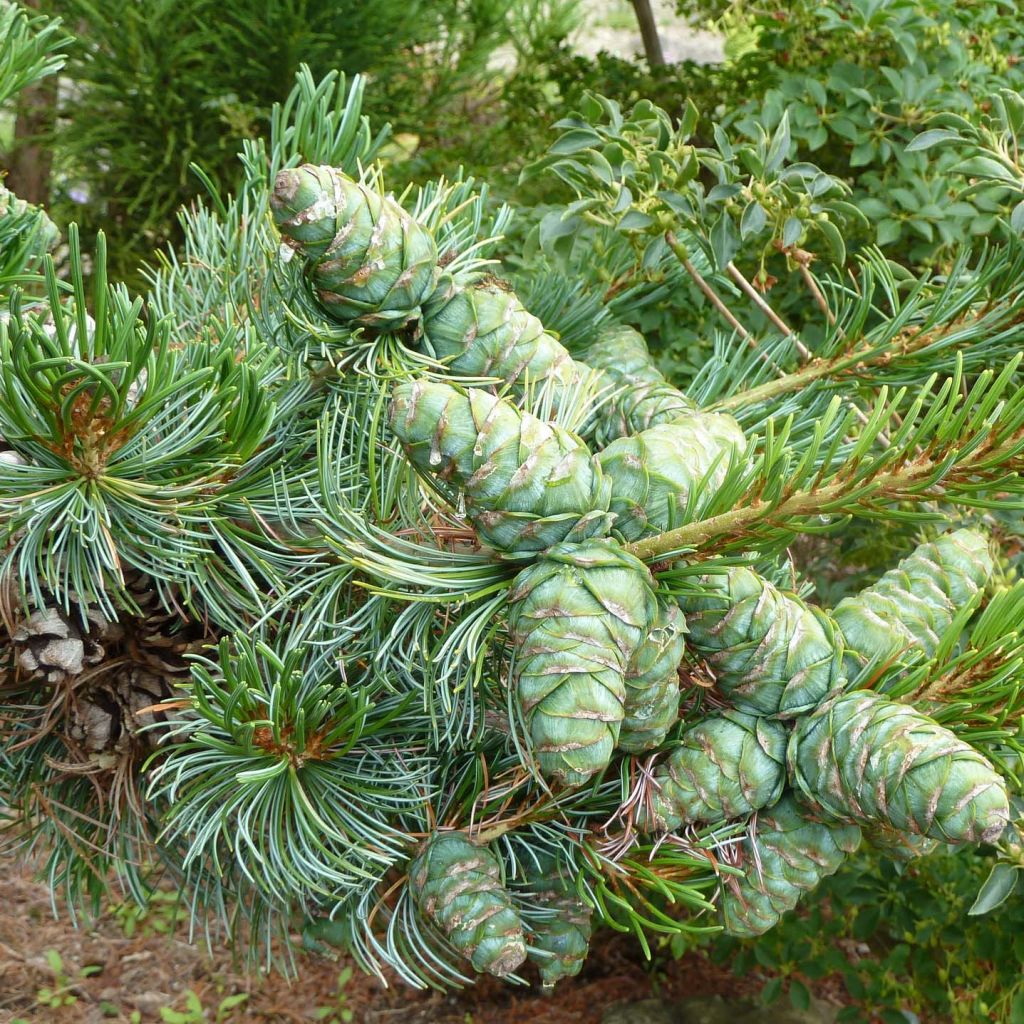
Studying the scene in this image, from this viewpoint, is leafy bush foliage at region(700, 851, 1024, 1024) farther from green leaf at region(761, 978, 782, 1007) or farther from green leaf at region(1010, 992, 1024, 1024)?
green leaf at region(1010, 992, 1024, 1024)

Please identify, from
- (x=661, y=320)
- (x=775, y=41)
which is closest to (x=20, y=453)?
(x=661, y=320)

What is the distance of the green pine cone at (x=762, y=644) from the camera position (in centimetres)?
40

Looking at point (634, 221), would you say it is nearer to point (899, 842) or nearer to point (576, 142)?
point (576, 142)

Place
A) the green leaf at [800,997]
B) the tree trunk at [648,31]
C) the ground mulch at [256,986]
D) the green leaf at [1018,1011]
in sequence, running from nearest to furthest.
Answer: the green leaf at [1018,1011]
the green leaf at [800,997]
the ground mulch at [256,986]
the tree trunk at [648,31]

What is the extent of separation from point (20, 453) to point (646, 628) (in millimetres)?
291

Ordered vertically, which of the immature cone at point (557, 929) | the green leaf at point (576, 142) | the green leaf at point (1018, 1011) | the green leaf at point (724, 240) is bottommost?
the green leaf at point (1018, 1011)

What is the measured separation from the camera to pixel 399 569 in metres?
0.39

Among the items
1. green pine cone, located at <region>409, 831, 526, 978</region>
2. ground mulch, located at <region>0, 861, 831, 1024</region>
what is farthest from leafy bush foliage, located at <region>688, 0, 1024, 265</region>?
ground mulch, located at <region>0, 861, 831, 1024</region>

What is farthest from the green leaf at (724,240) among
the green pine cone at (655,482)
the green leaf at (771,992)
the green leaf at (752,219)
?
the green leaf at (771,992)

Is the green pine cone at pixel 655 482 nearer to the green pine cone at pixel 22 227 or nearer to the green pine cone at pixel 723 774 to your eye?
the green pine cone at pixel 723 774

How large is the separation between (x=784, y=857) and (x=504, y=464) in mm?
209

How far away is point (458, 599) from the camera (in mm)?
391

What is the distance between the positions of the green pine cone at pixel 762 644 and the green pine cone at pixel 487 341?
115 mm

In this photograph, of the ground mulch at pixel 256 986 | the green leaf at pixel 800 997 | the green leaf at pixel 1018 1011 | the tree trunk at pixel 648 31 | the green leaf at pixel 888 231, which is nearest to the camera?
the green leaf at pixel 1018 1011
